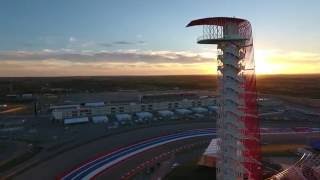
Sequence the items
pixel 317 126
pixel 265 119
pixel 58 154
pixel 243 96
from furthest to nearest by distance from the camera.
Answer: pixel 265 119
pixel 317 126
pixel 58 154
pixel 243 96

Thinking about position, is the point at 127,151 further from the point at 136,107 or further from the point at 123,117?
the point at 136,107

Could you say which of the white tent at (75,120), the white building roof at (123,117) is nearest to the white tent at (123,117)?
the white building roof at (123,117)

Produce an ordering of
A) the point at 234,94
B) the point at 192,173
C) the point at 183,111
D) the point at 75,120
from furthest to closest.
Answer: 1. the point at 183,111
2. the point at 75,120
3. the point at 192,173
4. the point at 234,94

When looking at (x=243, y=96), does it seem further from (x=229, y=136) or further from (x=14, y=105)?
(x=14, y=105)

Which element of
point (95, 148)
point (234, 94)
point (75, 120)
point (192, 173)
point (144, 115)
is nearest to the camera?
point (234, 94)

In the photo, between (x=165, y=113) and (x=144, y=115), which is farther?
(x=165, y=113)

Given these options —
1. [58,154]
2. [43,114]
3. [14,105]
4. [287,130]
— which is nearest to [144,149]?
[58,154]

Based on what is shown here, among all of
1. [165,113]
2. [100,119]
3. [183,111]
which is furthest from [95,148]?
[183,111]
